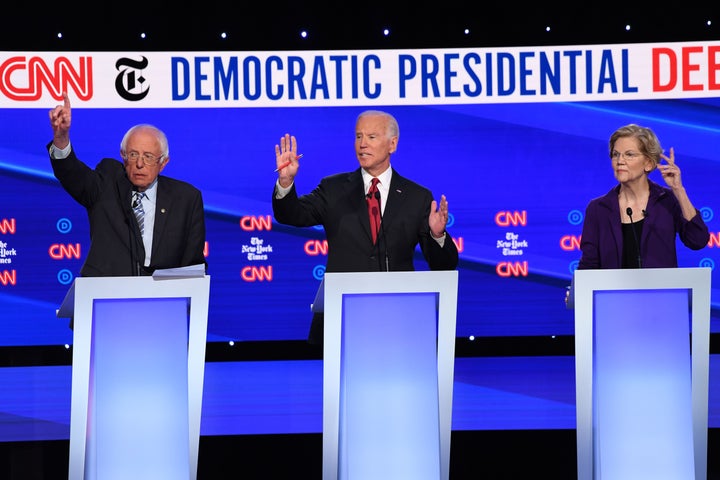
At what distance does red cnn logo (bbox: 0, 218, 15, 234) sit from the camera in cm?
557

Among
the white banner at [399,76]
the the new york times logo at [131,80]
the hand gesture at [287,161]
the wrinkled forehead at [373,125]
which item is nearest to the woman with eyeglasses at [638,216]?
the wrinkled forehead at [373,125]

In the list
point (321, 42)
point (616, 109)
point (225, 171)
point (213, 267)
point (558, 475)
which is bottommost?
point (558, 475)

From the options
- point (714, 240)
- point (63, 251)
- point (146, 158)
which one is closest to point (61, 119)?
point (146, 158)

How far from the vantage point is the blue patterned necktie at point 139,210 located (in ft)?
13.9

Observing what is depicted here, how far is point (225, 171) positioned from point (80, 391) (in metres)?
2.74

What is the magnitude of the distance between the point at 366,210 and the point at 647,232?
1.22 meters

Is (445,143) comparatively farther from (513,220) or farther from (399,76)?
(513,220)

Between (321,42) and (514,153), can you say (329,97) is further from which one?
(514,153)

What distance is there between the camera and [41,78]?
557 cm

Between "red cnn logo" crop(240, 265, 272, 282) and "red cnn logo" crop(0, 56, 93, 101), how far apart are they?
1.32m

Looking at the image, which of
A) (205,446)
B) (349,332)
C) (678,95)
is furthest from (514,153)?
(349,332)

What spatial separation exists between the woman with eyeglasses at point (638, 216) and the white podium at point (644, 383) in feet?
2.70

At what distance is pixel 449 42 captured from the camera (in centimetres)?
571

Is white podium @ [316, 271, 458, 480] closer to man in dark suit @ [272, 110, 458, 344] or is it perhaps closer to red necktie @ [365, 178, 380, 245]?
man in dark suit @ [272, 110, 458, 344]
